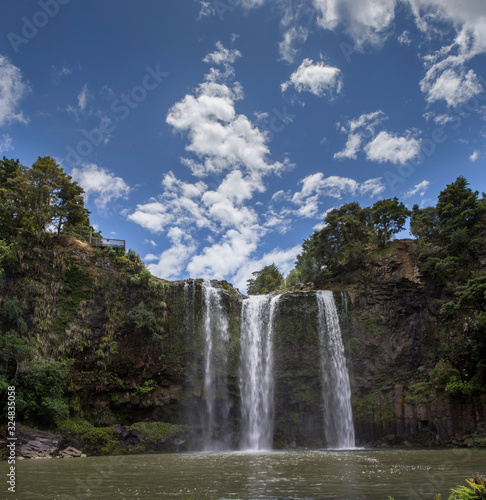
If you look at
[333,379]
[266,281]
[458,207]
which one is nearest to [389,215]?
[458,207]

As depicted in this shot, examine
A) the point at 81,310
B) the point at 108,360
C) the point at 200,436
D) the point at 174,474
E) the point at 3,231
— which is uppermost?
the point at 3,231

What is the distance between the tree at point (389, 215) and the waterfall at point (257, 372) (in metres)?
13.7

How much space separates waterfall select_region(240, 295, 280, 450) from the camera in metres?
27.2

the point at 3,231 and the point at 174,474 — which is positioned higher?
the point at 3,231

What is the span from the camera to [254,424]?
27500mm

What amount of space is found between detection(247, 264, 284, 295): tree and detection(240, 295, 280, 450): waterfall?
981 inches

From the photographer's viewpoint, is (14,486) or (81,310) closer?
(14,486)

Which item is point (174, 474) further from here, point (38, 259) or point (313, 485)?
point (38, 259)

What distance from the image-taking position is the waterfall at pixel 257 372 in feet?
89.4

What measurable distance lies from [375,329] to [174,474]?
21980mm

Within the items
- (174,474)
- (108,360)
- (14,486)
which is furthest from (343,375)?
(14,486)

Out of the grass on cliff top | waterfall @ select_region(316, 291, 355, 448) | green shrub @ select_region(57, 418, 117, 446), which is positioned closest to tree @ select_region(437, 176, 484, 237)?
waterfall @ select_region(316, 291, 355, 448)

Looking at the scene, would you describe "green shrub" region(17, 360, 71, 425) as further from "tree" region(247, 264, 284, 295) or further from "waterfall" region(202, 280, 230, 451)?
"tree" region(247, 264, 284, 295)

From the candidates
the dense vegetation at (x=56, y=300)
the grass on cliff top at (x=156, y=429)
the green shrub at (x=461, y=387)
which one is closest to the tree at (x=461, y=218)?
the green shrub at (x=461, y=387)
